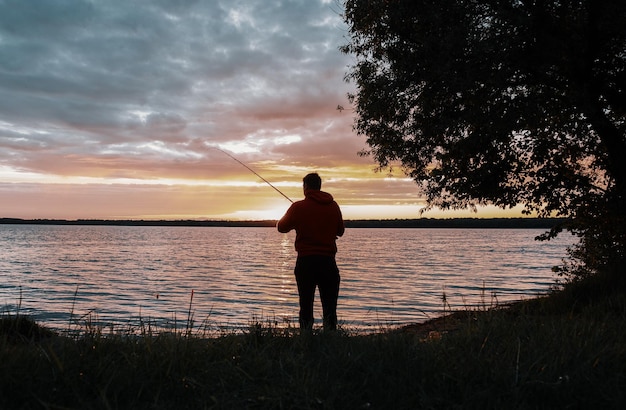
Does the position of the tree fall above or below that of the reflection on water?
above

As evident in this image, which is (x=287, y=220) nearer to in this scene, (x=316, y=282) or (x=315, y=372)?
(x=316, y=282)

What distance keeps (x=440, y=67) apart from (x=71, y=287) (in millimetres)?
21746

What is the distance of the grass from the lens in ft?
14.9

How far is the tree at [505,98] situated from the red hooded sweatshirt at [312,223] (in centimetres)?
542

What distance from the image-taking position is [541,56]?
40.1 feet

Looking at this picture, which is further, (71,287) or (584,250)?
(71,287)

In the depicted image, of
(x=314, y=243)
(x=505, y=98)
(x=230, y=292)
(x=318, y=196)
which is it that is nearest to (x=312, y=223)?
(x=314, y=243)

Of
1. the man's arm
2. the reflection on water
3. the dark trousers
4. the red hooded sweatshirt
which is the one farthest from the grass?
the reflection on water

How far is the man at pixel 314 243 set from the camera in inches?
315

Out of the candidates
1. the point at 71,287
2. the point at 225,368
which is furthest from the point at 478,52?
the point at 71,287

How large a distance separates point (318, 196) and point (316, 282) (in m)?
1.28

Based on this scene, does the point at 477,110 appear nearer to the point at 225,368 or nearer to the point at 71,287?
the point at 225,368

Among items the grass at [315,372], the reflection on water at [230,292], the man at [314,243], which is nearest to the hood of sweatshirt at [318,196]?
the man at [314,243]

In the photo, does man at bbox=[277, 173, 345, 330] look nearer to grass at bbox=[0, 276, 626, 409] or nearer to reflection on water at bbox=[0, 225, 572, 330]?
grass at bbox=[0, 276, 626, 409]
